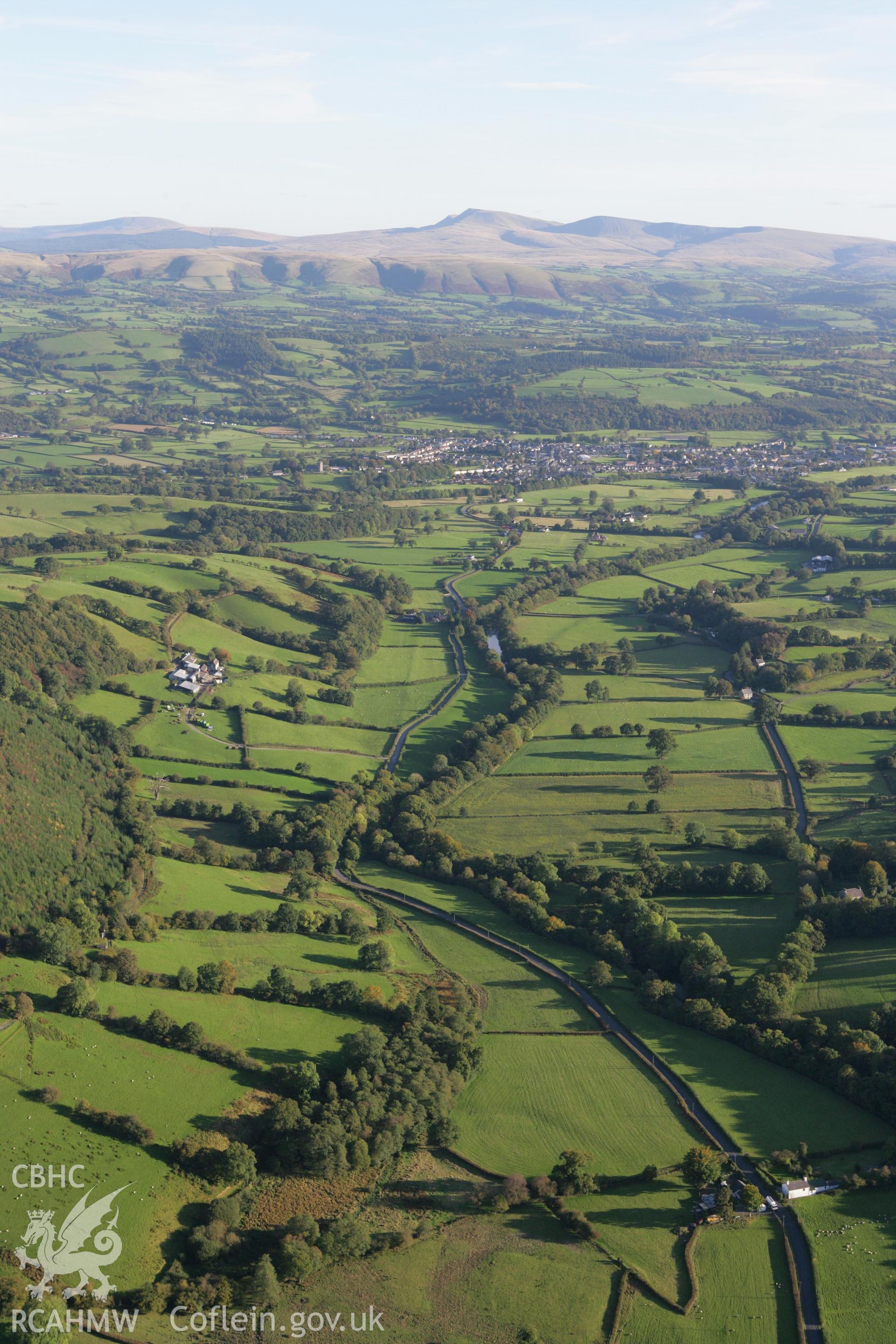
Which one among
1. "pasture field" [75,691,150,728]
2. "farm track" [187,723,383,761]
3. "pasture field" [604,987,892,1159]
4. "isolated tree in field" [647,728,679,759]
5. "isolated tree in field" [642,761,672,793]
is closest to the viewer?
"pasture field" [604,987,892,1159]

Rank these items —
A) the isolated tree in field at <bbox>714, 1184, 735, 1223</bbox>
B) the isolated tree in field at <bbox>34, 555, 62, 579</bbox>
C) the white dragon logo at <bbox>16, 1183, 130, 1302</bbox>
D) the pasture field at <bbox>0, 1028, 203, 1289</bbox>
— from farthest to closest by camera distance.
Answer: the isolated tree in field at <bbox>34, 555, 62, 579</bbox> → the isolated tree in field at <bbox>714, 1184, 735, 1223</bbox> → the pasture field at <bbox>0, 1028, 203, 1289</bbox> → the white dragon logo at <bbox>16, 1183, 130, 1302</bbox>

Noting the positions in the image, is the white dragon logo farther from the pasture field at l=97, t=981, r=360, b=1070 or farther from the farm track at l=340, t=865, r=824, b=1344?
the farm track at l=340, t=865, r=824, b=1344

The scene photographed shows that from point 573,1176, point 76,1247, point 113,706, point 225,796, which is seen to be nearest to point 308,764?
point 225,796

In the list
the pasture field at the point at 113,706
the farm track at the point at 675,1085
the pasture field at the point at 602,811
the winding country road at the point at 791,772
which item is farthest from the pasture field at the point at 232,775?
the winding country road at the point at 791,772

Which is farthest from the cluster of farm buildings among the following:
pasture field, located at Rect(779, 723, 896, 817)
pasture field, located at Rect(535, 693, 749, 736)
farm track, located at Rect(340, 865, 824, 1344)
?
pasture field, located at Rect(779, 723, 896, 817)

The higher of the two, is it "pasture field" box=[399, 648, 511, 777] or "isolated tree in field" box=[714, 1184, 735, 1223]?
"pasture field" box=[399, 648, 511, 777]

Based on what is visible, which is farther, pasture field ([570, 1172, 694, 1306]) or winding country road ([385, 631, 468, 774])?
winding country road ([385, 631, 468, 774])
